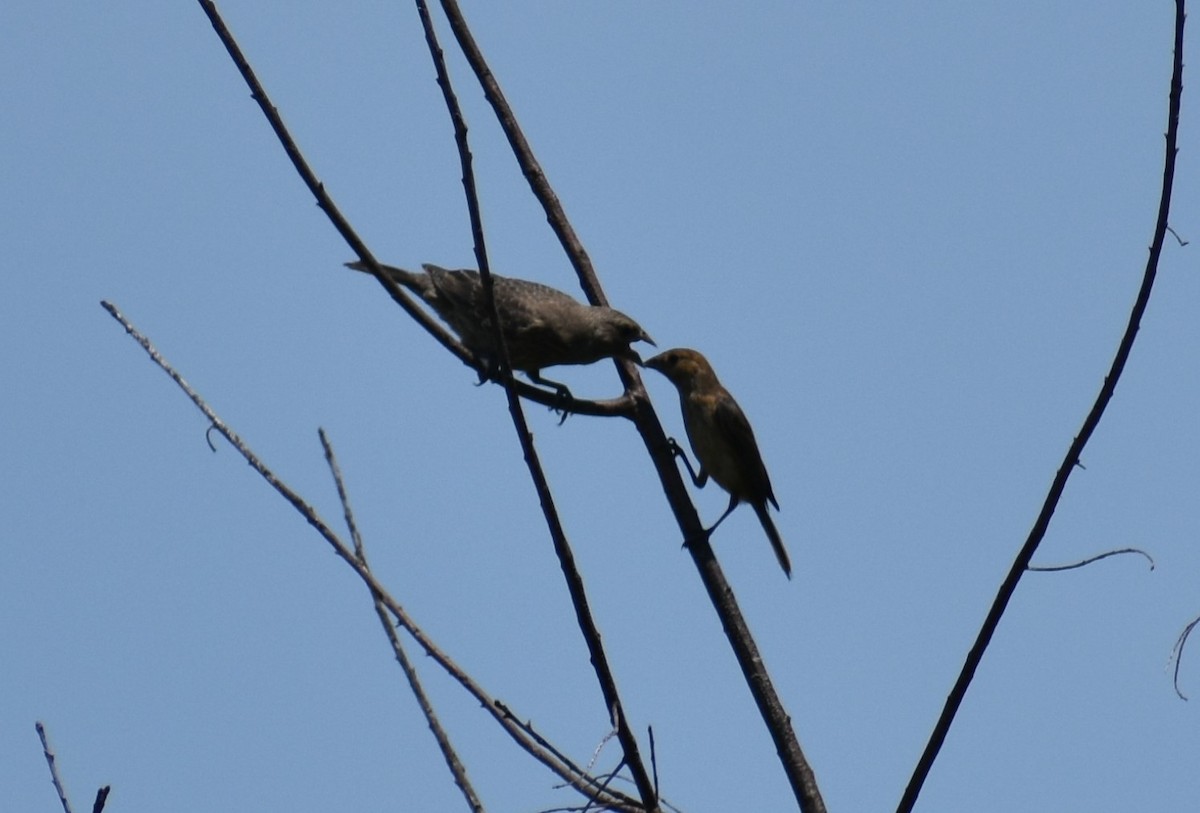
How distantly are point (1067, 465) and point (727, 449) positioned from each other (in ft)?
16.7

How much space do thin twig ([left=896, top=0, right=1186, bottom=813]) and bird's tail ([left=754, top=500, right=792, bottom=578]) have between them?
16.4 feet

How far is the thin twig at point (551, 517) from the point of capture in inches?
120

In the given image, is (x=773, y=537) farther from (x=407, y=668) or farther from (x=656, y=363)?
(x=407, y=668)

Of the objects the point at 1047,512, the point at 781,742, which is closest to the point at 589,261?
the point at 781,742

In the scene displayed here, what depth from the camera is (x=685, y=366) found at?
27.7ft

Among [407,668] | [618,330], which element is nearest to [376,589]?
[407,668]

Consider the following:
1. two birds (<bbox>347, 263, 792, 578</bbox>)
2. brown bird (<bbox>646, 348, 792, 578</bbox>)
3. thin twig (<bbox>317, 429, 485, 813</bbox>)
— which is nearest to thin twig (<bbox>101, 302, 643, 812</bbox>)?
thin twig (<bbox>317, 429, 485, 813</bbox>)

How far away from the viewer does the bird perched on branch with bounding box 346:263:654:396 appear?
6.63 meters

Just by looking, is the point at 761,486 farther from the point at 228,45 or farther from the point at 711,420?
the point at 228,45

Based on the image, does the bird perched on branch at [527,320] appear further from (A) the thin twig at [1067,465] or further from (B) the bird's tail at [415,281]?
(A) the thin twig at [1067,465]

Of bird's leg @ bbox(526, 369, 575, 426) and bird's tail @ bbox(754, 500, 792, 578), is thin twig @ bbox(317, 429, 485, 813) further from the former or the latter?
bird's tail @ bbox(754, 500, 792, 578)

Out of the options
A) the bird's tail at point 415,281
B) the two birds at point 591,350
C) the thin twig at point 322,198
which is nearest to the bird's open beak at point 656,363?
the two birds at point 591,350

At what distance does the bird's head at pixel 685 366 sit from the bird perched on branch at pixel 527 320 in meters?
1.11

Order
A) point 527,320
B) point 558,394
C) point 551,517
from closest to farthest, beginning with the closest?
point 551,517 → point 558,394 → point 527,320
